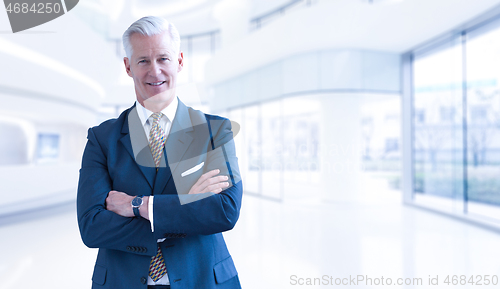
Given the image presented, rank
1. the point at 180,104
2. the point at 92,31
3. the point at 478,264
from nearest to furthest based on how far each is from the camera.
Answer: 1. the point at 180,104
2. the point at 92,31
3. the point at 478,264

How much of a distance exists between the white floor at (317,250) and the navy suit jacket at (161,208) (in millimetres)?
2388

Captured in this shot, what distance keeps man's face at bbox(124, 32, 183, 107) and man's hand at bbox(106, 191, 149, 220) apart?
0.42 metres

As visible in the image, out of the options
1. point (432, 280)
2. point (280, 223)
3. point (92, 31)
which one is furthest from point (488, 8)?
point (92, 31)

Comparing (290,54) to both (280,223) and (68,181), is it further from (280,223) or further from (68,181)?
(68,181)

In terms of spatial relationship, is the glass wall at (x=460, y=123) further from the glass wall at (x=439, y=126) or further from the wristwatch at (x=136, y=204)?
the wristwatch at (x=136, y=204)

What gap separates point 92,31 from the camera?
2844 millimetres

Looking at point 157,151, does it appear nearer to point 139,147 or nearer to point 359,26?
point 139,147

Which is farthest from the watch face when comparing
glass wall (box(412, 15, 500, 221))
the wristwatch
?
glass wall (box(412, 15, 500, 221))

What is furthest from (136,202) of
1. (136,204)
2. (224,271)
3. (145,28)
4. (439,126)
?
(439,126)

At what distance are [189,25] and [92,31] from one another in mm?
899

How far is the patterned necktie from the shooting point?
49.0 inches

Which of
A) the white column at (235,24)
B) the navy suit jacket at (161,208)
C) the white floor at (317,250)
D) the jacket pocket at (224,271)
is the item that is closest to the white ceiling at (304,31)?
the white column at (235,24)

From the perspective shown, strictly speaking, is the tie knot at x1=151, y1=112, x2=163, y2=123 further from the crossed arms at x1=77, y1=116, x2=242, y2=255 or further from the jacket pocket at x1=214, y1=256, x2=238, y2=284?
the jacket pocket at x1=214, y1=256, x2=238, y2=284

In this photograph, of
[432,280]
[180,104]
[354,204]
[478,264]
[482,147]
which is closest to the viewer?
[180,104]
